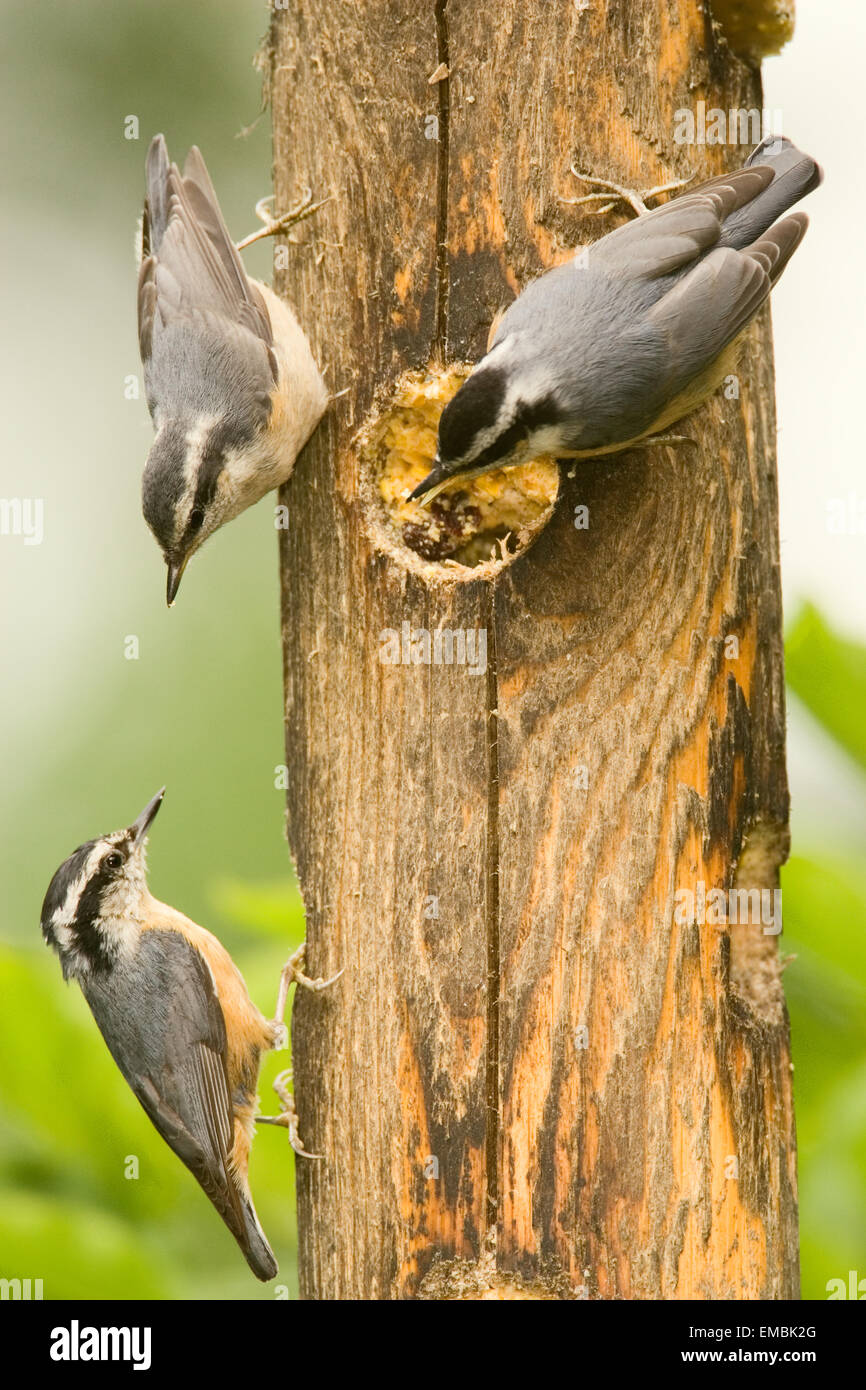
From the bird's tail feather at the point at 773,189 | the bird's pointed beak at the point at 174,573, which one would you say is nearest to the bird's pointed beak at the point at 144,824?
the bird's pointed beak at the point at 174,573

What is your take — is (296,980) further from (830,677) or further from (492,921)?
(830,677)

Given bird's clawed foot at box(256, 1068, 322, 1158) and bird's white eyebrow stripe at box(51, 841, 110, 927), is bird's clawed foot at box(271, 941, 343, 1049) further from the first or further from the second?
bird's white eyebrow stripe at box(51, 841, 110, 927)

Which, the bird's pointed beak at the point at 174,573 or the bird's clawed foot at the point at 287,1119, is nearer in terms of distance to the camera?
the bird's clawed foot at the point at 287,1119

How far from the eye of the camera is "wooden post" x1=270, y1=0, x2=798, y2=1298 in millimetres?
2979

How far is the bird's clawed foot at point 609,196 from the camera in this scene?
10.3 feet

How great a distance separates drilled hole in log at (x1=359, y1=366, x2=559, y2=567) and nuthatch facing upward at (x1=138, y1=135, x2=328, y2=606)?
0.19 m

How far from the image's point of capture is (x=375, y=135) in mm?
3256

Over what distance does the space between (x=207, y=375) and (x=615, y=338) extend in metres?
1.09

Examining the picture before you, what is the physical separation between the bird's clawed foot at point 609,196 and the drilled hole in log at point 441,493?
44 centimetres

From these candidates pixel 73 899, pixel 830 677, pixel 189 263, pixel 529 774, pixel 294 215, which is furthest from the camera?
pixel 73 899

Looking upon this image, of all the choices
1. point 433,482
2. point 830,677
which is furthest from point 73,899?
point 830,677

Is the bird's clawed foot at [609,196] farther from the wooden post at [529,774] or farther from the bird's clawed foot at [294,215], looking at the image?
the bird's clawed foot at [294,215]

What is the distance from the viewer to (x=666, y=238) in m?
2.97
